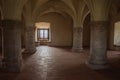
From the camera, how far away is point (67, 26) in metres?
17.6

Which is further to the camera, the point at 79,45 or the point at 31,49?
the point at 79,45

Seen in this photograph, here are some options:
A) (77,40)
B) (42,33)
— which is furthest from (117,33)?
(42,33)

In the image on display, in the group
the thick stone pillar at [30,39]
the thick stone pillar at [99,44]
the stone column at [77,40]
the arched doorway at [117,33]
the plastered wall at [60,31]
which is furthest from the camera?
the plastered wall at [60,31]

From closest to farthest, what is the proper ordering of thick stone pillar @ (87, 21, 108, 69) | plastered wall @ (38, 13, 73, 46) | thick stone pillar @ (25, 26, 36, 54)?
1. thick stone pillar @ (87, 21, 108, 69)
2. thick stone pillar @ (25, 26, 36, 54)
3. plastered wall @ (38, 13, 73, 46)

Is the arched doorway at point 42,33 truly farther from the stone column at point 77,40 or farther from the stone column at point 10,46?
the stone column at point 10,46

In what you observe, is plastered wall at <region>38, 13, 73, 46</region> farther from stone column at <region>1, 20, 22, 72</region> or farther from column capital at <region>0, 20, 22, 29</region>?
column capital at <region>0, 20, 22, 29</region>

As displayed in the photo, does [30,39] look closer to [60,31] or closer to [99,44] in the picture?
[99,44]

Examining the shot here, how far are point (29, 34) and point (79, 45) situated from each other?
14.0 ft

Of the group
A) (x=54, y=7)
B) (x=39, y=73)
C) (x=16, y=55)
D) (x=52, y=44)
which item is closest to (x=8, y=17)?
(x=16, y=55)

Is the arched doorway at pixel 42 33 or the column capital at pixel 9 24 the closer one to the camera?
Answer: the column capital at pixel 9 24

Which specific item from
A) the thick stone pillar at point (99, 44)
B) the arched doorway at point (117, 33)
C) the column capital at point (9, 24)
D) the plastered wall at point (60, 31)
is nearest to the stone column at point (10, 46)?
the column capital at point (9, 24)

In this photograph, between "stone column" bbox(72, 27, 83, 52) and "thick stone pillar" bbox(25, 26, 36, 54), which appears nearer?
"thick stone pillar" bbox(25, 26, 36, 54)

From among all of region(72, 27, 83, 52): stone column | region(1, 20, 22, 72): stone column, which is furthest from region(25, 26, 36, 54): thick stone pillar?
region(1, 20, 22, 72): stone column

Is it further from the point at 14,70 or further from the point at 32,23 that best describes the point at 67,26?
the point at 14,70
